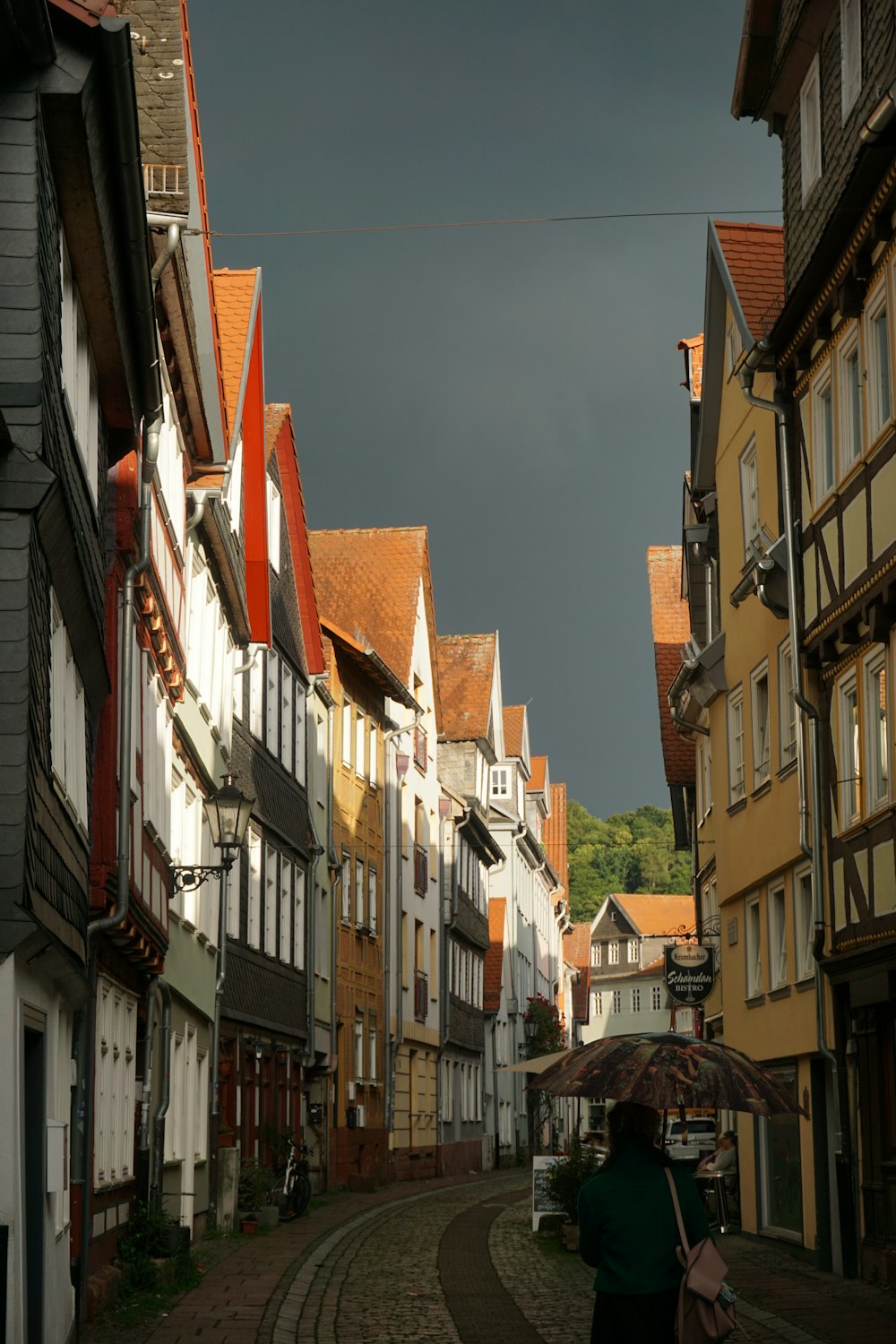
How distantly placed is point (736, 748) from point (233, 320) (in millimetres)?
8640

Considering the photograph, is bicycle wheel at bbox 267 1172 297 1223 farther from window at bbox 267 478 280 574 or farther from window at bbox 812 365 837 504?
window at bbox 812 365 837 504

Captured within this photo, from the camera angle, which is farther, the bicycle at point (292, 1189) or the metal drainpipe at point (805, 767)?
the bicycle at point (292, 1189)

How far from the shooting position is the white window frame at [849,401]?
17.1 meters

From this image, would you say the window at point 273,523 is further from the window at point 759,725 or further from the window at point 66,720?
the window at point 66,720

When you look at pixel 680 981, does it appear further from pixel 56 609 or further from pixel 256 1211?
pixel 56 609

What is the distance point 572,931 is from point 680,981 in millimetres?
76438

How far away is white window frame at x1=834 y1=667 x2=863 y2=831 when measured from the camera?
17.3 m

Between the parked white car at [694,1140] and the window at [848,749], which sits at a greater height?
the window at [848,749]

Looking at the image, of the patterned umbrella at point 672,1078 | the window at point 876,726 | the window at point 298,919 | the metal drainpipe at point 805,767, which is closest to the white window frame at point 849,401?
the metal drainpipe at point 805,767

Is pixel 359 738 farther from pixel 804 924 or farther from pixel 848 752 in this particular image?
pixel 848 752

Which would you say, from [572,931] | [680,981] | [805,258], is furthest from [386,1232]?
[572,931]

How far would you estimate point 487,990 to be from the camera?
56.9 metres

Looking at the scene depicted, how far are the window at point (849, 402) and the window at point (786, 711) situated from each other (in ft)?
10.9

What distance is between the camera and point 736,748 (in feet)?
79.9
